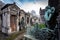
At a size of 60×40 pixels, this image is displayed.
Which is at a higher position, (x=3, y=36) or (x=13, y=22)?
(x=13, y=22)

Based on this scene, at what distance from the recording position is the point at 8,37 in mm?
5875

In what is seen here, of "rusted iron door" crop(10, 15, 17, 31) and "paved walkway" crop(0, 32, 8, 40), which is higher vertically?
"rusted iron door" crop(10, 15, 17, 31)

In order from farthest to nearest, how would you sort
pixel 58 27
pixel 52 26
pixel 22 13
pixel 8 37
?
pixel 22 13 < pixel 8 37 < pixel 52 26 < pixel 58 27

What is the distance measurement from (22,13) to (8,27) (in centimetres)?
73

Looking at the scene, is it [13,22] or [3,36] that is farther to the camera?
[13,22]

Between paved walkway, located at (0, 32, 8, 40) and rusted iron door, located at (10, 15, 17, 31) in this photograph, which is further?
rusted iron door, located at (10, 15, 17, 31)

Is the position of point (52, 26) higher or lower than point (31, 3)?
lower

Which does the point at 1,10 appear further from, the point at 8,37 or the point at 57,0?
the point at 57,0

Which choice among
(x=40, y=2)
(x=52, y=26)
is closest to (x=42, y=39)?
(x=52, y=26)

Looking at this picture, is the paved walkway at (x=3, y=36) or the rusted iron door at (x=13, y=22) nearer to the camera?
the paved walkway at (x=3, y=36)

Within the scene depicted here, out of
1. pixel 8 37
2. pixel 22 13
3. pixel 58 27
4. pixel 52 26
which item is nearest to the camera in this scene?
pixel 58 27

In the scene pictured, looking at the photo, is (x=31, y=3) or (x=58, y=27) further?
(x=31, y=3)

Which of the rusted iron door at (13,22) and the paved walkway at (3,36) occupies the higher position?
the rusted iron door at (13,22)

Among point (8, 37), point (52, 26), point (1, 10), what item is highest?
A: point (1, 10)
